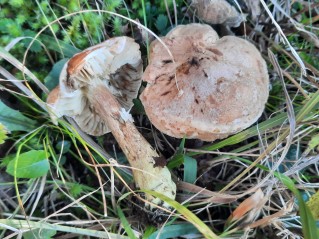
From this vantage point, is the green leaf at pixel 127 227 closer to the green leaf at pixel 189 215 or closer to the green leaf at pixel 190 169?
the green leaf at pixel 189 215

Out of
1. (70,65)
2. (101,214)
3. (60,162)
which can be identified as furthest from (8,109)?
(101,214)

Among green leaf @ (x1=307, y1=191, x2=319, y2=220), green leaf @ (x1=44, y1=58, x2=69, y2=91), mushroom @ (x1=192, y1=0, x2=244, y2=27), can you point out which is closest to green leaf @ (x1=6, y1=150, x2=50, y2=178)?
green leaf @ (x1=44, y1=58, x2=69, y2=91)

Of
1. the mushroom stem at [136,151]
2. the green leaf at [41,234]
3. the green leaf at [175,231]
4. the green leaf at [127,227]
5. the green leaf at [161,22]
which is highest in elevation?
the green leaf at [161,22]

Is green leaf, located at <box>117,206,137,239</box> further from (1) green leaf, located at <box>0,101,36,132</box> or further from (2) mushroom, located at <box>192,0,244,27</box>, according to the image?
(2) mushroom, located at <box>192,0,244,27</box>

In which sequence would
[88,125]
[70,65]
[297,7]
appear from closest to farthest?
[70,65] < [88,125] < [297,7]

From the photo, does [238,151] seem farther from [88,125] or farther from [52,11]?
[52,11]

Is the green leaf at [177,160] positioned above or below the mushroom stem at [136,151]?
below

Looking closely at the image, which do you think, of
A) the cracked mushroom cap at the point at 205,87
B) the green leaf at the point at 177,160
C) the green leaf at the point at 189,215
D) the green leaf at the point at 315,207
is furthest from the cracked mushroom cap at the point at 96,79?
the green leaf at the point at 315,207
